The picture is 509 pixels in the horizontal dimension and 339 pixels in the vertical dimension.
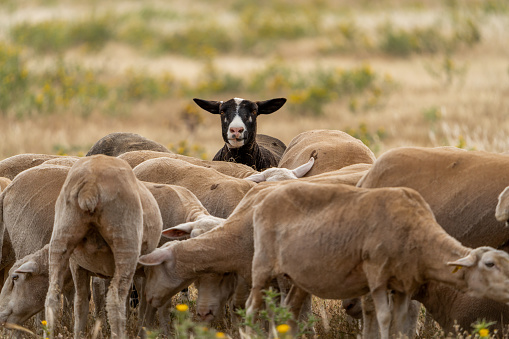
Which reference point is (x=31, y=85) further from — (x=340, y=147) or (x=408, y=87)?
(x=340, y=147)

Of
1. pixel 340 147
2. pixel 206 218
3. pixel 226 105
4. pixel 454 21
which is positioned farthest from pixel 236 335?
pixel 454 21

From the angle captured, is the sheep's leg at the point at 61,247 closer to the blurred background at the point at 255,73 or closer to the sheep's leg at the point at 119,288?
the sheep's leg at the point at 119,288

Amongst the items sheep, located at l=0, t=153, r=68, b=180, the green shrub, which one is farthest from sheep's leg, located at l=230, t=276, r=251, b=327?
the green shrub

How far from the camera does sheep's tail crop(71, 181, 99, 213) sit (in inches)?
238

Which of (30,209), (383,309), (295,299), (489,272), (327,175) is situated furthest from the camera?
(327,175)

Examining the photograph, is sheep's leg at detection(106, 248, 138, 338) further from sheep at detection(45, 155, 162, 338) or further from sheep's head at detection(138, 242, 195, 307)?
sheep's head at detection(138, 242, 195, 307)

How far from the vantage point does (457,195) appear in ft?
21.2

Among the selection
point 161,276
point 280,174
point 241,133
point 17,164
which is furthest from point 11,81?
point 161,276

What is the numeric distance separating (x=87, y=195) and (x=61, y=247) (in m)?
0.43

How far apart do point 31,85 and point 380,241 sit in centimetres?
1833

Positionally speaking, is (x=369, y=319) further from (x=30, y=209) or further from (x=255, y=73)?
(x=255, y=73)

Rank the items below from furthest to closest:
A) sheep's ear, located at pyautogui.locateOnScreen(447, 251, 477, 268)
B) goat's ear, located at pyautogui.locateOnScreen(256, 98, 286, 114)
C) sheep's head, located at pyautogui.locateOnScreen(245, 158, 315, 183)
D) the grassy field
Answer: the grassy field
goat's ear, located at pyautogui.locateOnScreen(256, 98, 286, 114)
sheep's head, located at pyautogui.locateOnScreen(245, 158, 315, 183)
sheep's ear, located at pyautogui.locateOnScreen(447, 251, 477, 268)

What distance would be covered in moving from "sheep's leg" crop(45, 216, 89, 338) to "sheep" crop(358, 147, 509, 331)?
2.14m

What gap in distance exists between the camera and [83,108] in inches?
795
